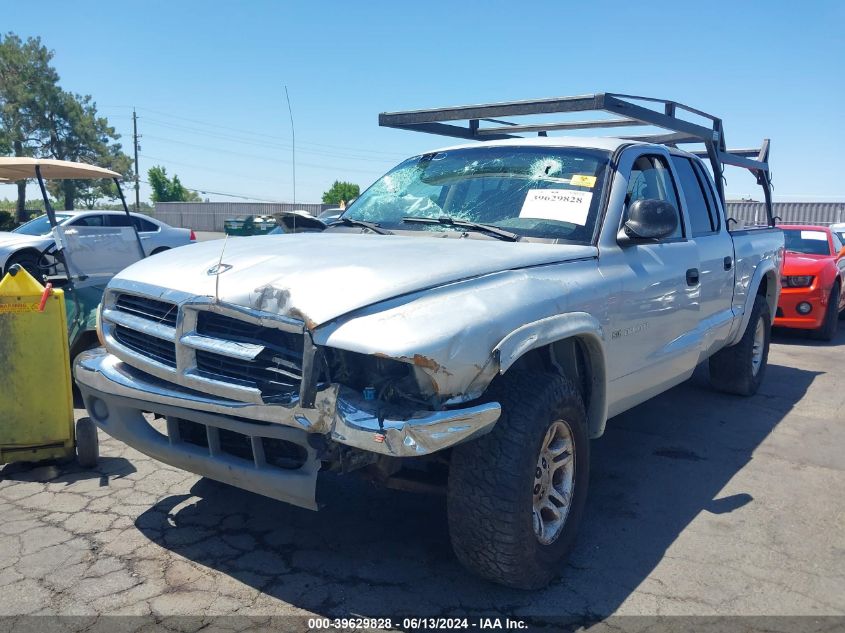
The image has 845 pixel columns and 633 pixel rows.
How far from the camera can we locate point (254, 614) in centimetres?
281

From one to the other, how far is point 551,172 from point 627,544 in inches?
76.6

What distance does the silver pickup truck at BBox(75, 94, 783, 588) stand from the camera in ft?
8.37

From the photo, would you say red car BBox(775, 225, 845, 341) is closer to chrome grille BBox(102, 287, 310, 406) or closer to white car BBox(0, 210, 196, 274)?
chrome grille BBox(102, 287, 310, 406)

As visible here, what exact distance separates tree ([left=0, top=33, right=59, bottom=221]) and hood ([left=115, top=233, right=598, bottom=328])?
46239 millimetres

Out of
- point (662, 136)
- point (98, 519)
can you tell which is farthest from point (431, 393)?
point (662, 136)

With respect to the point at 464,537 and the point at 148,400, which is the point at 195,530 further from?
the point at 464,537

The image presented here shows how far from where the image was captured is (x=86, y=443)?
4.23 metres

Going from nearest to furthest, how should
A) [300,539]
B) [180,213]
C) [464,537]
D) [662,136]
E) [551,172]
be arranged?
[464,537]
[300,539]
[551,172]
[662,136]
[180,213]

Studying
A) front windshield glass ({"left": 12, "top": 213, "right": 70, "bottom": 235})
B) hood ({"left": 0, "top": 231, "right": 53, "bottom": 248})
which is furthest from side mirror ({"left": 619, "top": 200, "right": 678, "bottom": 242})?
front windshield glass ({"left": 12, "top": 213, "right": 70, "bottom": 235})

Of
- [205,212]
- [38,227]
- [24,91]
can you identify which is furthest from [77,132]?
[38,227]

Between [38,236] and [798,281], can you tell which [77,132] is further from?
[798,281]

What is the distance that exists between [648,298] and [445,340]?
1756 mm

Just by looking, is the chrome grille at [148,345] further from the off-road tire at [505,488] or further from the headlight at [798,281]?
the headlight at [798,281]

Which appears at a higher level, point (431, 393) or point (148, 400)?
point (431, 393)
